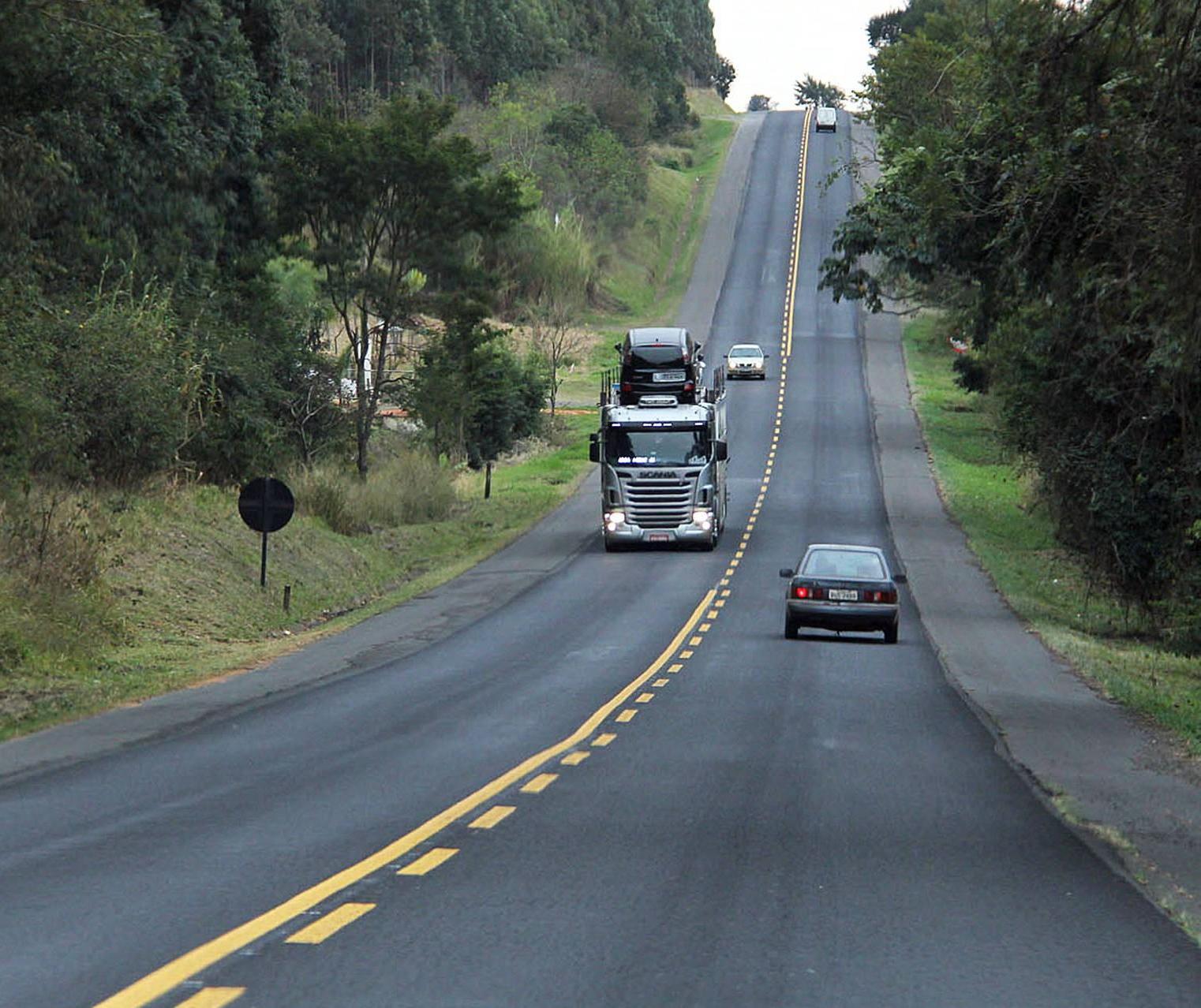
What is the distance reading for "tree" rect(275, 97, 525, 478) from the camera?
46.8 meters

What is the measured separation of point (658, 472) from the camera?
145ft

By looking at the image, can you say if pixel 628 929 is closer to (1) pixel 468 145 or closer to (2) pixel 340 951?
(2) pixel 340 951

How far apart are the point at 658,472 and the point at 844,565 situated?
49.2 feet

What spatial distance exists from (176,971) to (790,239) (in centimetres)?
11334

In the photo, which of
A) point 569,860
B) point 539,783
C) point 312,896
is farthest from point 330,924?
point 539,783

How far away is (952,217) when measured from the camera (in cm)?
1986

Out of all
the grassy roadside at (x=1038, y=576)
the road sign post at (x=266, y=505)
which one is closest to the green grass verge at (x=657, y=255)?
the grassy roadside at (x=1038, y=576)

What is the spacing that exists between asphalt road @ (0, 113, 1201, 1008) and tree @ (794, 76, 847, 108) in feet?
497

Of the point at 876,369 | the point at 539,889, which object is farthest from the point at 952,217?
the point at 876,369

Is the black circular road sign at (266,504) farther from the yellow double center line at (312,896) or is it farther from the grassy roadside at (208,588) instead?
the yellow double center line at (312,896)

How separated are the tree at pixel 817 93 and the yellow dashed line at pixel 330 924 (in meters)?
163

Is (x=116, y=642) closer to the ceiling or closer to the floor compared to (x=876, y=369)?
closer to the floor

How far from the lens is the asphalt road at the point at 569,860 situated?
7.44m

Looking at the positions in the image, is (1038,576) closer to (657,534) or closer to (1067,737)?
(657,534)
